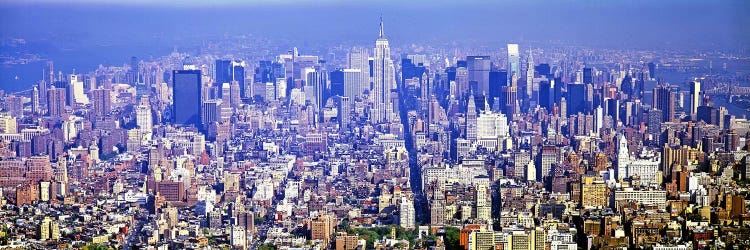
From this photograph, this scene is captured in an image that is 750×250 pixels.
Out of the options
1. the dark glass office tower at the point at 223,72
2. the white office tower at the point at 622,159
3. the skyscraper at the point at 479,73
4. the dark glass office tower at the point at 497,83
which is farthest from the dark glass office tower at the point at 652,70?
the dark glass office tower at the point at 223,72

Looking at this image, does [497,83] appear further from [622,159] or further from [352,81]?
[622,159]

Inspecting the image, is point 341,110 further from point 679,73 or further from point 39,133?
point 679,73

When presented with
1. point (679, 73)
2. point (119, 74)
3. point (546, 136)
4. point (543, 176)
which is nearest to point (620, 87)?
point (546, 136)

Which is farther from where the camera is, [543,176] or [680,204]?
[543,176]

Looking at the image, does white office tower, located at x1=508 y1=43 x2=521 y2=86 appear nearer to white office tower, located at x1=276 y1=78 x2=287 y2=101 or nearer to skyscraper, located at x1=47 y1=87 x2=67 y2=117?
white office tower, located at x1=276 y1=78 x2=287 y2=101

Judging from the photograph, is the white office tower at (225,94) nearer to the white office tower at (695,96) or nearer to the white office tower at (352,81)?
the white office tower at (352,81)

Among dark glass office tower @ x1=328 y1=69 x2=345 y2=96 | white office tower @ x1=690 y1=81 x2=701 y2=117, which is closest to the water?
dark glass office tower @ x1=328 y1=69 x2=345 y2=96
